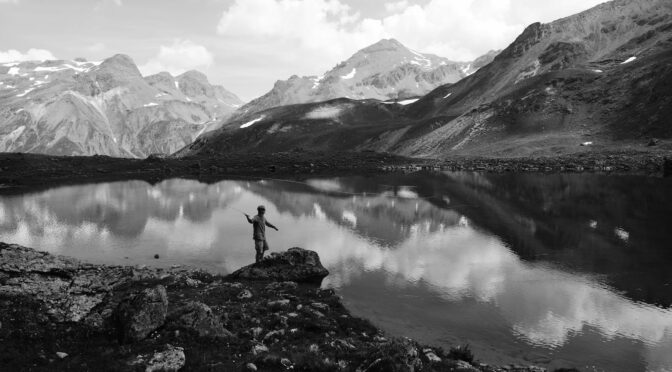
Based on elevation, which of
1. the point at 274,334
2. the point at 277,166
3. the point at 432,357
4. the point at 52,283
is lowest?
the point at 432,357

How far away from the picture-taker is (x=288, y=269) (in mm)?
29875

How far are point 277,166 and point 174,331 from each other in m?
122

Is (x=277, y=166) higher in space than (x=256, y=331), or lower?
higher

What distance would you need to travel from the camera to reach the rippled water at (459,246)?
22.7m

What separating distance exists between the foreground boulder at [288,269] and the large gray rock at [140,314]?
1148 centimetres

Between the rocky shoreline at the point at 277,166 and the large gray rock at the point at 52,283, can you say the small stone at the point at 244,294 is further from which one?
the rocky shoreline at the point at 277,166

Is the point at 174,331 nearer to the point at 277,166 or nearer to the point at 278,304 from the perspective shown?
the point at 278,304

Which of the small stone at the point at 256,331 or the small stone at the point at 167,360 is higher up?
the small stone at the point at 167,360

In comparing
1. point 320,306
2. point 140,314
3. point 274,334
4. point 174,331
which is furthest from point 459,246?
point 140,314

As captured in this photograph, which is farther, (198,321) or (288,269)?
(288,269)

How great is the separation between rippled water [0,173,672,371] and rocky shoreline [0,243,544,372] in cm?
407

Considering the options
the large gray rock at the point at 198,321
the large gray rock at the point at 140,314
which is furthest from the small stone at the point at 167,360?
the large gray rock at the point at 198,321

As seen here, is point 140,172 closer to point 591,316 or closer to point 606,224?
point 606,224

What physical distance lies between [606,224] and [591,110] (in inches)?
4898
